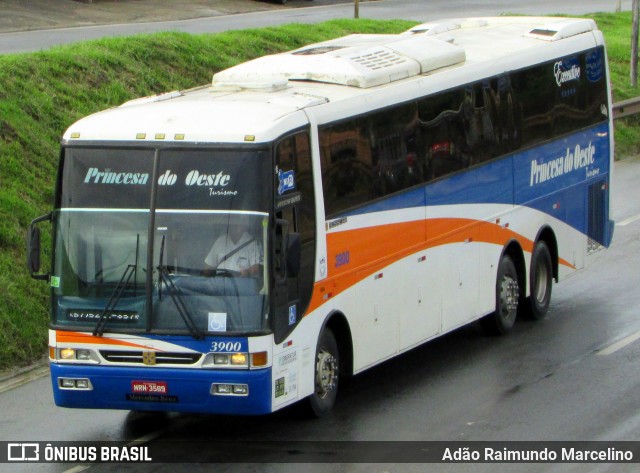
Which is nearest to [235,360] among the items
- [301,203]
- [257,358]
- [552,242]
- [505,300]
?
[257,358]

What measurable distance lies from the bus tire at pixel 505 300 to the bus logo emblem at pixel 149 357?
17.8ft

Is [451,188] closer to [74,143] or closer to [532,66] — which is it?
[532,66]

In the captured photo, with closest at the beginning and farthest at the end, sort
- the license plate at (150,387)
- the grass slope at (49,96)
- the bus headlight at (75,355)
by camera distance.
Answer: the license plate at (150,387) < the bus headlight at (75,355) < the grass slope at (49,96)

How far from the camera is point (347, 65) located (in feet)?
41.2

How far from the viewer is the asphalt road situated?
2867 cm

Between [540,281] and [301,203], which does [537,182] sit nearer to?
[540,281]

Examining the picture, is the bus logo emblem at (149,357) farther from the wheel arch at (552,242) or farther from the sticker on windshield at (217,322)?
the wheel arch at (552,242)

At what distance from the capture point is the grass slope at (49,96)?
14.8 metres

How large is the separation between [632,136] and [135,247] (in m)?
19.6

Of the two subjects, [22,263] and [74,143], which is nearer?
[74,143]

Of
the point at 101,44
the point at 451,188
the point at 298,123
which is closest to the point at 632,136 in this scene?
the point at 101,44

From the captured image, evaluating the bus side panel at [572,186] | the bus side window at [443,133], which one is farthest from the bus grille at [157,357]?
the bus side panel at [572,186]

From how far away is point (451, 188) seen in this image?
1373 centimetres

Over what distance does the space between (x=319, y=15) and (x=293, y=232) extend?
28.8 meters
